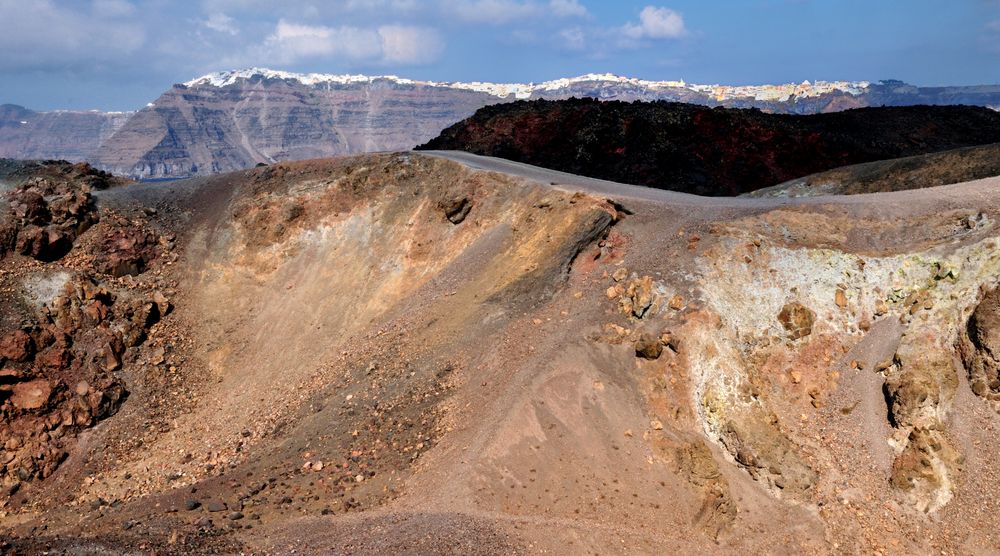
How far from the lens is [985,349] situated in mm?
16375

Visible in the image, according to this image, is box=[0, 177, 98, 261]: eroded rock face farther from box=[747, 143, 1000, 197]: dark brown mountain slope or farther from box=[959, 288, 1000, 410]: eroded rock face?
box=[747, 143, 1000, 197]: dark brown mountain slope

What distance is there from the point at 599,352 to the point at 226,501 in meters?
11.4

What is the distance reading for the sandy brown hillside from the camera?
15.3 m

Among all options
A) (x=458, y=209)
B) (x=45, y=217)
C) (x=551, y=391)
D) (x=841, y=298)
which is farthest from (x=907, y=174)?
(x=45, y=217)

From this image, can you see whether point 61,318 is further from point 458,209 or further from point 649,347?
point 649,347

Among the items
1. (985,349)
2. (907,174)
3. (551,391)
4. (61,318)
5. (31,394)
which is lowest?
(31,394)

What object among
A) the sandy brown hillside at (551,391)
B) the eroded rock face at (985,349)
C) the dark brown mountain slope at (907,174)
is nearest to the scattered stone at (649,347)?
the sandy brown hillside at (551,391)

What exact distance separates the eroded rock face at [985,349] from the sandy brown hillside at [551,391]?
0.22 feet

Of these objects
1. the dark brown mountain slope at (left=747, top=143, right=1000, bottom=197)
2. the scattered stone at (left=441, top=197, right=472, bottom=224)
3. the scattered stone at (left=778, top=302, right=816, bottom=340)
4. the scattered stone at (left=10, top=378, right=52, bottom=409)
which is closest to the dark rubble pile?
the scattered stone at (left=10, top=378, right=52, bottom=409)

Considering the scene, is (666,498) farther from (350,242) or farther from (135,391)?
(135,391)

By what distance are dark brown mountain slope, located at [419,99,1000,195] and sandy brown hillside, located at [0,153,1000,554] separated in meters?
18.6

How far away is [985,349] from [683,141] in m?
31.5

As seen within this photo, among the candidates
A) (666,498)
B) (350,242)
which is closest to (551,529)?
(666,498)

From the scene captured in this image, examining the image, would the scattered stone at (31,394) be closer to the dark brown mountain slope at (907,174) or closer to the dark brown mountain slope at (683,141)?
the dark brown mountain slope at (683,141)
